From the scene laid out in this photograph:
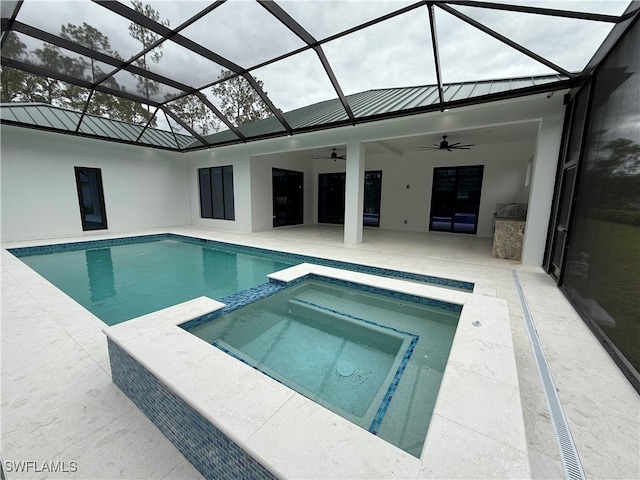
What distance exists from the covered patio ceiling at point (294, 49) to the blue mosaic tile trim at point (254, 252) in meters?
3.07

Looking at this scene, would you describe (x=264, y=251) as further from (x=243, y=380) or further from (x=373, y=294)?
(x=243, y=380)

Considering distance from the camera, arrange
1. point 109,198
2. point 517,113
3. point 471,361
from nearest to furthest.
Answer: point 471,361 < point 517,113 < point 109,198

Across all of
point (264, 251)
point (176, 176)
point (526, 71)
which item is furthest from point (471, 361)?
point (176, 176)

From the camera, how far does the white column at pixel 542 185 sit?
15.2 ft

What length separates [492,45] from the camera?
379 cm

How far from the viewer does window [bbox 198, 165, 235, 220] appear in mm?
9867

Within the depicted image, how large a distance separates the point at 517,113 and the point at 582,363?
4462 millimetres

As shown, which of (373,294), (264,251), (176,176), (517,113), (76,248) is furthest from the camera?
(176,176)

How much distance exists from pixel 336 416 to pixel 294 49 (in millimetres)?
4913

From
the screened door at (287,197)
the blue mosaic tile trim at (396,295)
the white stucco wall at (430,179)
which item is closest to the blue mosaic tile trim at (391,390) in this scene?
the blue mosaic tile trim at (396,295)

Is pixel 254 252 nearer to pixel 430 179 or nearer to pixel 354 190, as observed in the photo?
pixel 354 190

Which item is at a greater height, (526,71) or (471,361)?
(526,71)

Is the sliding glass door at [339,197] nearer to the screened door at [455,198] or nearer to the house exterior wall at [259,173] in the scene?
the house exterior wall at [259,173]

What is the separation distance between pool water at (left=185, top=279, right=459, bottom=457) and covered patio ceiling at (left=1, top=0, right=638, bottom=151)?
3575 mm
